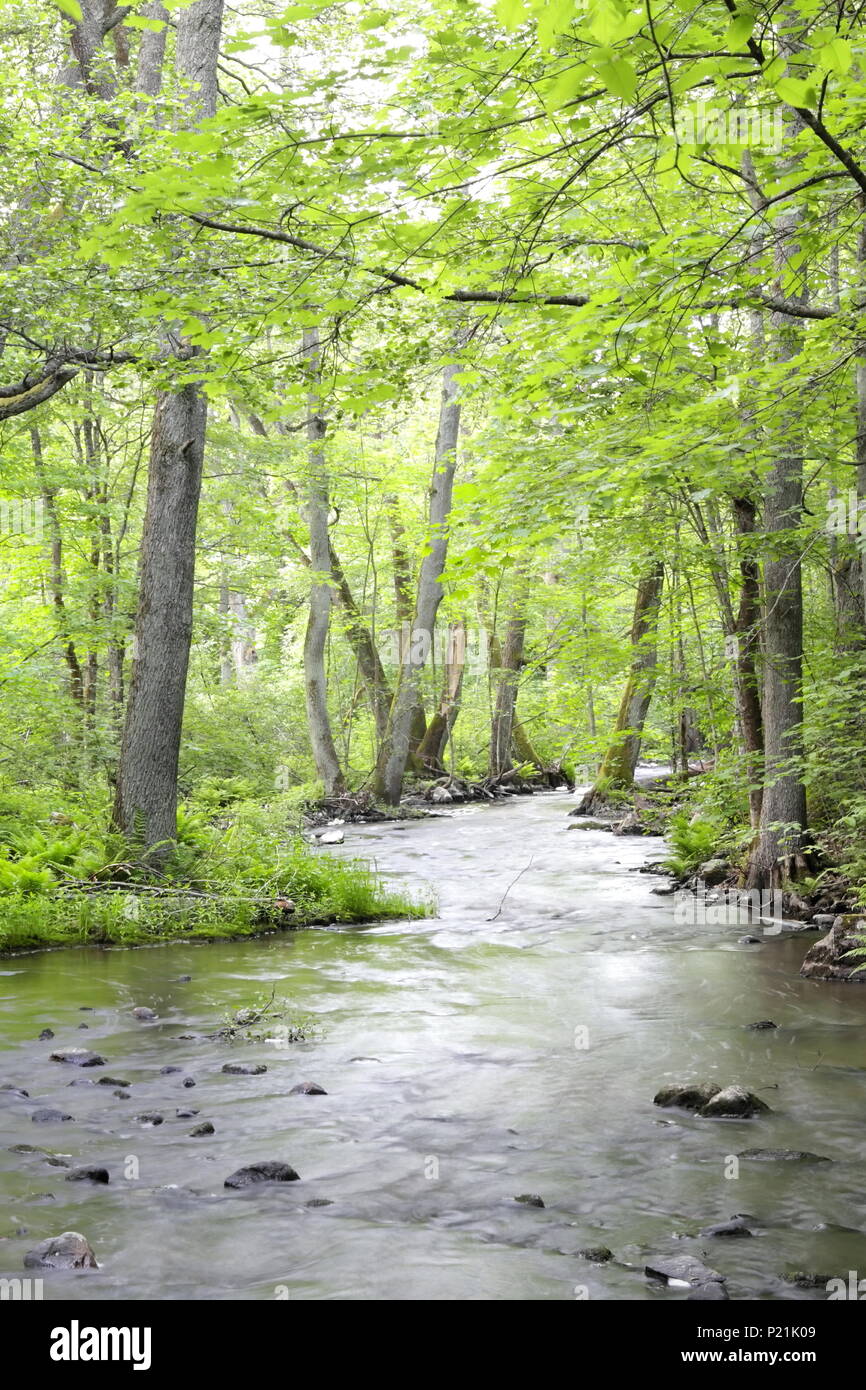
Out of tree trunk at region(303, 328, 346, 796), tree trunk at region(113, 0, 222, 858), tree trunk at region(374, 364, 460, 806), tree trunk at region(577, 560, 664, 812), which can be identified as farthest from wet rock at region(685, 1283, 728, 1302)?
tree trunk at region(374, 364, 460, 806)

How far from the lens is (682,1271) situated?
3551 mm

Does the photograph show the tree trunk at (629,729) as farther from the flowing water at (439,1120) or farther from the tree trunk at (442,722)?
the flowing water at (439,1120)

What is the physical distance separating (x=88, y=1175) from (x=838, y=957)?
6.25m

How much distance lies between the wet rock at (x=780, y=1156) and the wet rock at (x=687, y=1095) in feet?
1.83

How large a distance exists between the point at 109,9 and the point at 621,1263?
53.6 feet

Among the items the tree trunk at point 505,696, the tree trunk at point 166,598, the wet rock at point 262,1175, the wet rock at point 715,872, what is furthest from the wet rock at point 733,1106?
the tree trunk at point 505,696

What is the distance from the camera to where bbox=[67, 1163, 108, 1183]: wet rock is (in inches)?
167

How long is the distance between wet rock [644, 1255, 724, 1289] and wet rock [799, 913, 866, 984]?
484 cm

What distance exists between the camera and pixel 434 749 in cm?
2666

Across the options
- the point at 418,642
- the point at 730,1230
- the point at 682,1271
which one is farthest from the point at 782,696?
the point at 418,642

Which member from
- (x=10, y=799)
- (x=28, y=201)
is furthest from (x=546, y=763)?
(x=28, y=201)

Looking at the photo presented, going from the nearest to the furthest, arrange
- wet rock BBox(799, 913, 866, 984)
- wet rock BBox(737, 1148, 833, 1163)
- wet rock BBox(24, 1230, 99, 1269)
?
1. wet rock BBox(24, 1230, 99, 1269)
2. wet rock BBox(737, 1148, 833, 1163)
3. wet rock BBox(799, 913, 866, 984)

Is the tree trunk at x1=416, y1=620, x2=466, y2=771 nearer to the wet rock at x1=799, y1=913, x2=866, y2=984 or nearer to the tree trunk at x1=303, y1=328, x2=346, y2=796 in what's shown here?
the tree trunk at x1=303, y1=328, x2=346, y2=796
